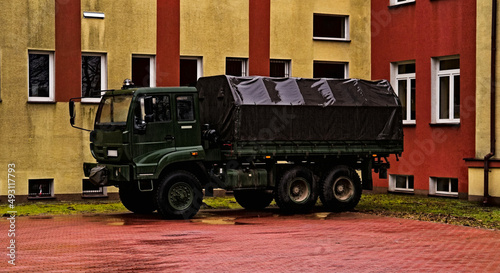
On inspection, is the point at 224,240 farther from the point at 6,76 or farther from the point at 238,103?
the point at 6,76

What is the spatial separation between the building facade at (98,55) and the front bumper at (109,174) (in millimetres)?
4958

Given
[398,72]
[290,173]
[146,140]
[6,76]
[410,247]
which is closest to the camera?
[410,247]

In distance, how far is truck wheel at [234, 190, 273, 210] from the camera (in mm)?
20641

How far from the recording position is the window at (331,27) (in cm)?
2691

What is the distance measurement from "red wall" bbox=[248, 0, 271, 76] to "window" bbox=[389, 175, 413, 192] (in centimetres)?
537

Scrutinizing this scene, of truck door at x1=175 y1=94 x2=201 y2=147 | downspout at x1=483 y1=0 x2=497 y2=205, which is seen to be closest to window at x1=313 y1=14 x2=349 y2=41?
downspout at x1=483 y1=0 x2=497 y2=205

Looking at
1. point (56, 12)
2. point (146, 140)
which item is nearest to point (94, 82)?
point (56, 12)

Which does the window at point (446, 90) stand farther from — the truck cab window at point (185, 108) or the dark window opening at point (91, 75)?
the dark window opening at point (91, 75)

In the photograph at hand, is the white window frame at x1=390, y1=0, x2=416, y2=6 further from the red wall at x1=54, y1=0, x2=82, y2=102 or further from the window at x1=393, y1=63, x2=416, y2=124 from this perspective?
the red wall at x1=54, y1=0, x2=82, y2=102

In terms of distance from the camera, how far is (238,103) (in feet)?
60.3

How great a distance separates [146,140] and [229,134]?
188 centimetres

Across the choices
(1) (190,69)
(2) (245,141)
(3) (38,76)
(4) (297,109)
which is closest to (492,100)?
(4) (297,109)

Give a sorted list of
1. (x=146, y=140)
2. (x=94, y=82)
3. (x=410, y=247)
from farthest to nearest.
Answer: (x=94, y=82)
(x=146, y=140)
(x=410, y=247)

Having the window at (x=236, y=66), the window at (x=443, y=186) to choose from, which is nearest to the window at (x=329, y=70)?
the window at (x=236, y=66)
